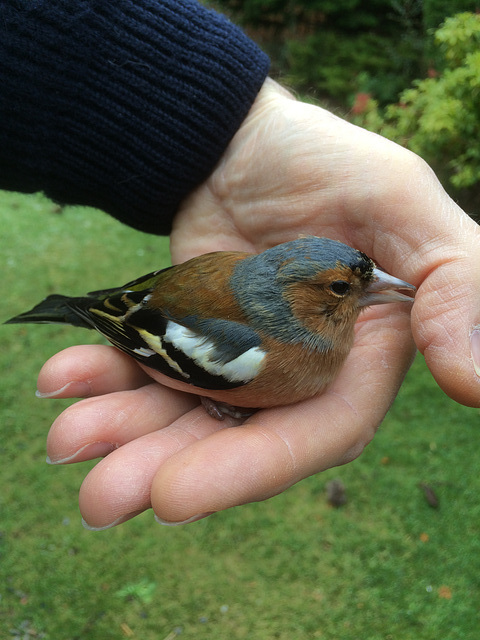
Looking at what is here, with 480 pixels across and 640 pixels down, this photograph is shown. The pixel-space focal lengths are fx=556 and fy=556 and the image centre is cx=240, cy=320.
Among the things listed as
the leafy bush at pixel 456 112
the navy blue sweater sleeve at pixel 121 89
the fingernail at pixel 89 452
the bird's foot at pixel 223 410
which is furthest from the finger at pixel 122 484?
the leafy bush at pixel 456 112

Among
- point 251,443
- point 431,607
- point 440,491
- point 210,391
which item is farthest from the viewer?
point 440,491

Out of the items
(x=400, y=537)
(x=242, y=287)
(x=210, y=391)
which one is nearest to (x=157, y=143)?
(x=242, y=287)

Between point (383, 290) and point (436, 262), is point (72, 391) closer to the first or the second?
point (383, 290)

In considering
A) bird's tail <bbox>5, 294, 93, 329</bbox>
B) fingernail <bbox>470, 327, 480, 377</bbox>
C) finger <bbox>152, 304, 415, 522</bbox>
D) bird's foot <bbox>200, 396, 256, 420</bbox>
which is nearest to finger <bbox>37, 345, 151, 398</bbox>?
bird's tail <bbox>5, 294, 93, 329</bbox>

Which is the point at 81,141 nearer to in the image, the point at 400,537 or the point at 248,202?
the point at 248,202

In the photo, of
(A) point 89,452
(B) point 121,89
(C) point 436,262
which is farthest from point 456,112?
(A) point 89,452

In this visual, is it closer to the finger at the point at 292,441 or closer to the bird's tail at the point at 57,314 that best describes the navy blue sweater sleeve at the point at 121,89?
the bird's tail at the point at 57,314

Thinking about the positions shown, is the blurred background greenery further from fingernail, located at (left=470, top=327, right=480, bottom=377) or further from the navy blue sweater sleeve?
fingernail, located at (left=470, top=327, right=480, bottom=377)
